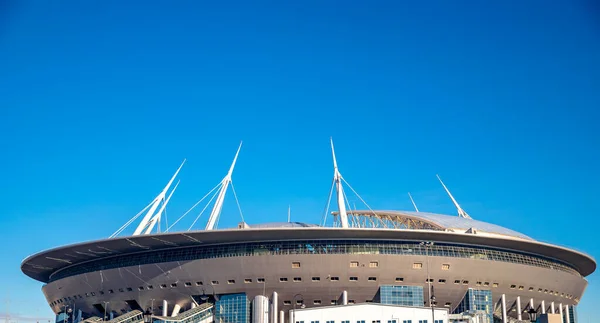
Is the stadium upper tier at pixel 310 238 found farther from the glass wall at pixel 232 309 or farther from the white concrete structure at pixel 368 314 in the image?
the white concrete structure at pixel 368 314

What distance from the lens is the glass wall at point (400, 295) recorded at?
75625 mm

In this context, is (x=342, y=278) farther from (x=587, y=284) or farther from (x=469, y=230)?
(x=587, y=284)

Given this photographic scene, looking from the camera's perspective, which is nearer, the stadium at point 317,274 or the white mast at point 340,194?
the stadium at point 317,274

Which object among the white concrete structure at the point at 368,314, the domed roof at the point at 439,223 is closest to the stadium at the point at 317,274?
the white concrete structure at the point at 368,314

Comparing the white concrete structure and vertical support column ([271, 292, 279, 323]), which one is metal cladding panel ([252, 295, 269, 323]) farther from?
the white concrete structure

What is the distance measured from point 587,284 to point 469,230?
26.7 m

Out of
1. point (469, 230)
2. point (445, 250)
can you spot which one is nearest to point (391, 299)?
point (445, 250)

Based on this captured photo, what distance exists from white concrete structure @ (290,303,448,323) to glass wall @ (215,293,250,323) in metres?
7.29

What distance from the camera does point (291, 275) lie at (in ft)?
249

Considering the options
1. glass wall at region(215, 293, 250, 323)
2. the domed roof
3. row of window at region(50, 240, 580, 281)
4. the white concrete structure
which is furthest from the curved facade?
the white concrete structure

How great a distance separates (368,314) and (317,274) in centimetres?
770

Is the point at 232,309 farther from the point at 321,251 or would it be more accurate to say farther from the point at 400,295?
the point at 400,295

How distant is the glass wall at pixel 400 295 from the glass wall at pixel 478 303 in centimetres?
600

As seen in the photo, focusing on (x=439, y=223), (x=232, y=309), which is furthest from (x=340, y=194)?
(x=232, y=309)
